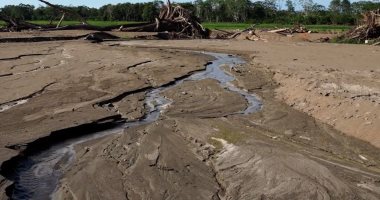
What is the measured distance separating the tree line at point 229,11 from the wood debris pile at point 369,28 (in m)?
34.8

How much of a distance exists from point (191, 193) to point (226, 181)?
49 centimetres

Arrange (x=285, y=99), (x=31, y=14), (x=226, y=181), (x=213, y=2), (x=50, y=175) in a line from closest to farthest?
(x=226, y=181) → (x=50, y=175) → (x=285, y=99) → (x=31, y=14) → (x=213, y=2)

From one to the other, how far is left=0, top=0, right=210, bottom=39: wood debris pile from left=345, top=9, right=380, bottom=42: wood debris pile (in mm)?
10087

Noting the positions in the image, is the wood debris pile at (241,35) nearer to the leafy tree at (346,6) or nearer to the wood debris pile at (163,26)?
the wood debris pile at (163,26)

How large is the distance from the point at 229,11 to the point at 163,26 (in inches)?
1610

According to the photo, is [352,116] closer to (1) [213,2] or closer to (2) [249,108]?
(2) [249,108]

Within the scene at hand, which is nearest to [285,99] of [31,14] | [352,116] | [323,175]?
[352,116]

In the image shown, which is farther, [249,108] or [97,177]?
[249,108]

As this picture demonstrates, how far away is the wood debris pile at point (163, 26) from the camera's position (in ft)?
88.8

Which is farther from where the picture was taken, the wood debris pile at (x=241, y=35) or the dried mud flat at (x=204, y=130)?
the wood debris pile at (x=241, y=35)

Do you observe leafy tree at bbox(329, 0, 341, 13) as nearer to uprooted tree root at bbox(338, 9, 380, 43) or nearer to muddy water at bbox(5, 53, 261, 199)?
uprooted tree root at bbox(338, 9, 380, 43)

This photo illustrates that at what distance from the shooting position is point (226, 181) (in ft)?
16.4

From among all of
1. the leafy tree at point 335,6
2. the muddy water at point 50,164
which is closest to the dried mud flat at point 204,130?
the muddy water at point 50,164

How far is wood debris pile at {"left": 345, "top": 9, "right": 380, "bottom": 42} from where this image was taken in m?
23.7
